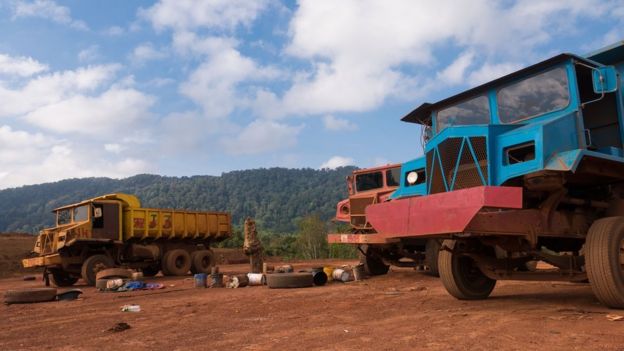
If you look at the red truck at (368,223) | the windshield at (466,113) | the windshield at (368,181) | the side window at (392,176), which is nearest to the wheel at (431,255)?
the red truck at (368,223)

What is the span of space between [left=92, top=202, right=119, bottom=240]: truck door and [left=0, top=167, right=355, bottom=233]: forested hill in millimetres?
86998

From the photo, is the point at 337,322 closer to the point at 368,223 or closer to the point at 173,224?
the point at 368,223

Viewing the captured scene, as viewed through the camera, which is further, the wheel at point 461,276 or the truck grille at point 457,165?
the wheel at point 461,276

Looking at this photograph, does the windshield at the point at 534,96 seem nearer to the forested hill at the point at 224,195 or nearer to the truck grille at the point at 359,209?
the truck grille at the point at 359,209

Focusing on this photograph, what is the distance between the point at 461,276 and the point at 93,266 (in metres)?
11.3

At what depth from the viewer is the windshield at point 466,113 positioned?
6609 millimetres

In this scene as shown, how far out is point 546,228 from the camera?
18.3 ft

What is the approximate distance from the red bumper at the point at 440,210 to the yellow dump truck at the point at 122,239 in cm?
1131

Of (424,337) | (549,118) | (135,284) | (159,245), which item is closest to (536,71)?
(549,118)

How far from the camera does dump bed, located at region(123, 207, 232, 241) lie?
54.0 feet

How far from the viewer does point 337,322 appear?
5.66 m

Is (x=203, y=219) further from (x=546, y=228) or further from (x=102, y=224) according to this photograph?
(x=546, y=228)

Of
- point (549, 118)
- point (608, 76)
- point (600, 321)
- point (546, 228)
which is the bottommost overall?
point (600, 321)

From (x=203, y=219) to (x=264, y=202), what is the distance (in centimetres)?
11762
